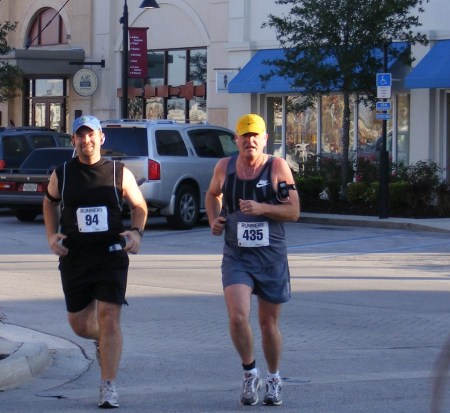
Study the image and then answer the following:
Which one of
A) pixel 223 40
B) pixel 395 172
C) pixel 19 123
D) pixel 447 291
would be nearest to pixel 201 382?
pixel 447 291

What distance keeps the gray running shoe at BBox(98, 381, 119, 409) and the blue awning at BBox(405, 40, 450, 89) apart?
17868 millimetres

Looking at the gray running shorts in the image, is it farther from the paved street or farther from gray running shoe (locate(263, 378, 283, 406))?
the paved street

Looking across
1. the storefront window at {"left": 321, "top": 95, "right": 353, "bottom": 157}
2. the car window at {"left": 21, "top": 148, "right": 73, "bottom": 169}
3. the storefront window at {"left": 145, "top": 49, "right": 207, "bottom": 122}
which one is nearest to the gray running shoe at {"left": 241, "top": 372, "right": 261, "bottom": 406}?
the car window at {"left": 21, "top": 148, "right": 73, "bottom": 169}

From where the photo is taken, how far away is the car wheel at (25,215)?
2197 cm

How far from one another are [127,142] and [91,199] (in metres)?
12.8

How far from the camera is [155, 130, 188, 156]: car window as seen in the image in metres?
19.8

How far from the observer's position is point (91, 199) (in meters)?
7.00

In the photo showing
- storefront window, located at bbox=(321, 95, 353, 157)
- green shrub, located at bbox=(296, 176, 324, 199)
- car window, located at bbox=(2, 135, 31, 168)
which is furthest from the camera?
storefront window, located at bbox=(321, 95, 353, 157)

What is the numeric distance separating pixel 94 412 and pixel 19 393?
937mm

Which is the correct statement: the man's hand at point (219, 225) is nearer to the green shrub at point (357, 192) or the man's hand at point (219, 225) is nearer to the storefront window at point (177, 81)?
the green shrub at point (357, 192)

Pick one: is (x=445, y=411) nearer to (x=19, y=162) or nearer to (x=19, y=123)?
(x=19, y=162)

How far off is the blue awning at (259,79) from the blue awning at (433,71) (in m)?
3.10

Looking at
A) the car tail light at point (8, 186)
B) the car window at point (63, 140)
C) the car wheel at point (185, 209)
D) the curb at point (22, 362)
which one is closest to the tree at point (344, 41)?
the car wheel at point (185, 209)

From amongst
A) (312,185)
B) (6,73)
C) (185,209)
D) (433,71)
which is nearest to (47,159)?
(185,209)
